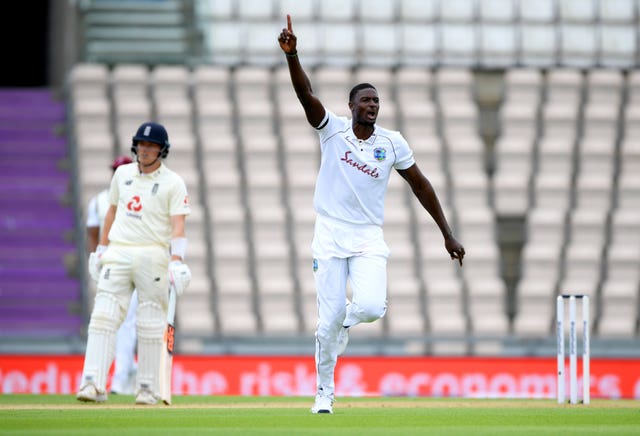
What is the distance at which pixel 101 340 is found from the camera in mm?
9422

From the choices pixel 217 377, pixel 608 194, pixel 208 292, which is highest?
pixel 608 194

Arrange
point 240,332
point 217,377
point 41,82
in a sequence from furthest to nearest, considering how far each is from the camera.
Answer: point 41,82, point 240,332, point 217,377

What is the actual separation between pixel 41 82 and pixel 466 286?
8728 mm

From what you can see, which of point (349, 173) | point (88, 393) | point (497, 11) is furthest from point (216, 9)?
point (349, 173)

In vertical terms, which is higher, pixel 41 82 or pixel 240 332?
pixel 41 82

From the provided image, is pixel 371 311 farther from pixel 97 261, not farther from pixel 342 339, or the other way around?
pixel 97 261

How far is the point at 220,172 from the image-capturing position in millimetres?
17625

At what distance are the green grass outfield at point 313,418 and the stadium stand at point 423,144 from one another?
599cm

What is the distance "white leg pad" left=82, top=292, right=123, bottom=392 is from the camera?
9.37 metres

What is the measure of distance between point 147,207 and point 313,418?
217 cm

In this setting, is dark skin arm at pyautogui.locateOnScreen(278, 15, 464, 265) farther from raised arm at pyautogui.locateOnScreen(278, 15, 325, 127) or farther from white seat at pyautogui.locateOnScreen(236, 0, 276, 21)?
white seat at pyautogui.locateOnScreen(236, 0, 276, 21)

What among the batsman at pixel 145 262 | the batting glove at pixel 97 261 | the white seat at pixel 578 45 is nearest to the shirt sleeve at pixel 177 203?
the batsman at pixel 145 262

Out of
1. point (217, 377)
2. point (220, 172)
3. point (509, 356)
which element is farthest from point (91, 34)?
point (509, 356)

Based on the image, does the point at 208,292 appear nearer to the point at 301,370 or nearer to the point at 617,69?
the point at 301,370
